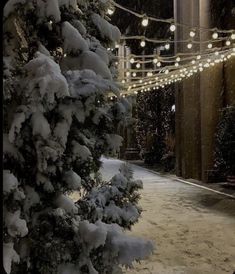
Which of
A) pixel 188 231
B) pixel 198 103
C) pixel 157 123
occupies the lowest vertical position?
pixel 188 231

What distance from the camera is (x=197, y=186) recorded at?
45.9ft

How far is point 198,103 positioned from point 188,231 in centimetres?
827

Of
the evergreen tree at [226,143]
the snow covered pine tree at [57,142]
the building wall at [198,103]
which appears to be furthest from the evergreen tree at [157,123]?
the snow covered pine tree at [57,142]

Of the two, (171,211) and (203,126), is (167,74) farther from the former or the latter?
(203,126)

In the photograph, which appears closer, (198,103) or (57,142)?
(57,142)

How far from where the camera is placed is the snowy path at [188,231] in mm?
5548

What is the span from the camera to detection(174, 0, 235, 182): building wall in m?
14.5

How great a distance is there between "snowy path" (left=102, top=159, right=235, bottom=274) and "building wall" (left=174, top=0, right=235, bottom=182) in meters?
2.29

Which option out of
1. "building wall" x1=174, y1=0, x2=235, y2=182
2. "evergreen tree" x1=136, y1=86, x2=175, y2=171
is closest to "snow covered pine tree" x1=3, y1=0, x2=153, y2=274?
"building wall" x1=174, y1=0, x2=235, y2=182

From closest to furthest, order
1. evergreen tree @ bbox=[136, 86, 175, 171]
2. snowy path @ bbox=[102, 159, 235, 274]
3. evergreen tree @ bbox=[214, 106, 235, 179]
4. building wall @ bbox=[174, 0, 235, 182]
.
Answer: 1. snowy path @ bbox=[102, 159, 235, 274]
2. evergreen tree @ bbox=[214, 106, 235, 179]
3. building wall @ bbox=[174, 0, 235, 182]
4. evergreen tree @ bbox=[136, 86, 175, 171]

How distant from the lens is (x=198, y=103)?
50.0 feet

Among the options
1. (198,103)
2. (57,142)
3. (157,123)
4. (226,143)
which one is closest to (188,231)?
(57,142)

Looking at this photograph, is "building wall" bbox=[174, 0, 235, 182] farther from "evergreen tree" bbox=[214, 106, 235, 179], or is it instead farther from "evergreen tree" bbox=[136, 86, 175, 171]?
"evergreen tree" bbox=[136, 86, 175, 171]

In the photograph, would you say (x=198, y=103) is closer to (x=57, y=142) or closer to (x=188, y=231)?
(x=188, y=231)
